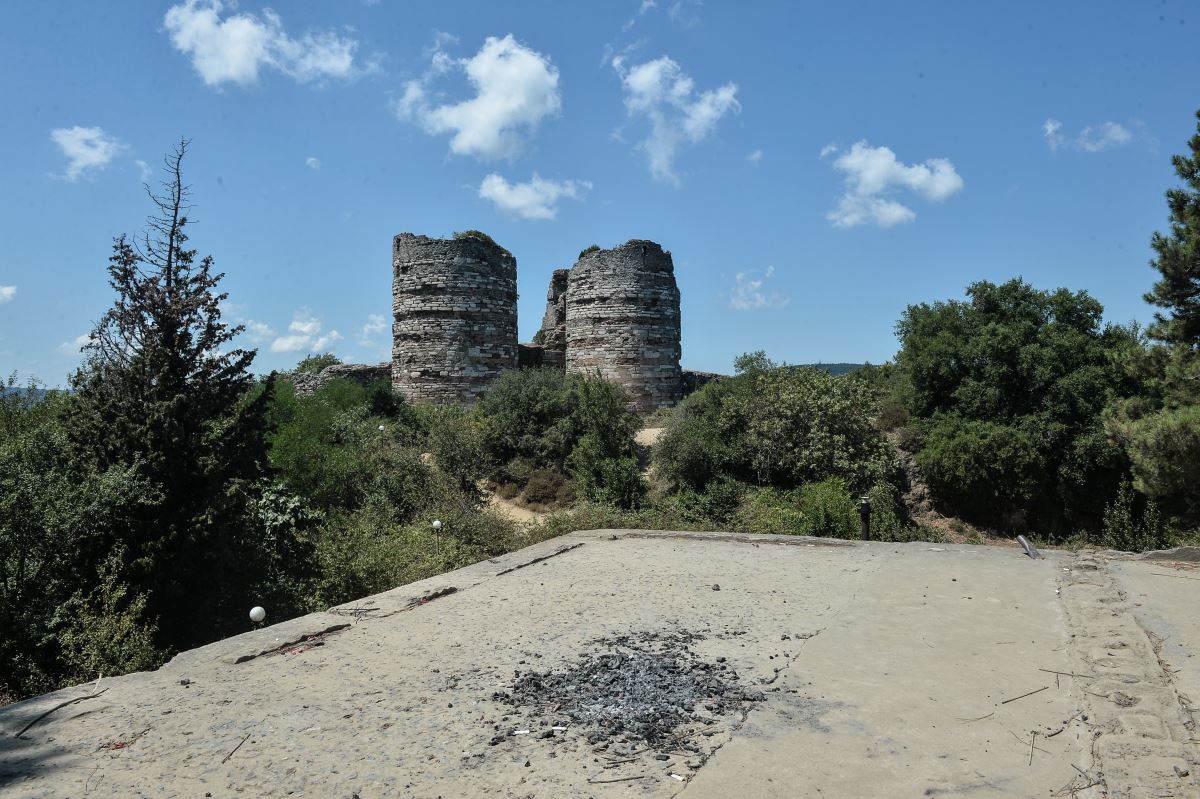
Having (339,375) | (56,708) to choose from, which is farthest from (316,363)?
(56,708)

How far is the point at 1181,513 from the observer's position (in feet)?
46.0

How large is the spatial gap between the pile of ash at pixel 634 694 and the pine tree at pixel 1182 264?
11.4m

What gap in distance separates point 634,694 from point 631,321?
59.1ft

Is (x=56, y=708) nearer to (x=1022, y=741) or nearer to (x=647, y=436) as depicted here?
(x=1022, y=741)

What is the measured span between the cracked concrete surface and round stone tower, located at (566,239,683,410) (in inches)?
606

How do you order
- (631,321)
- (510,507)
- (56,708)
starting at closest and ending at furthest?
(56,708) → (510,507) → (631,321)

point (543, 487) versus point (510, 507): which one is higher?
point (543, 487)

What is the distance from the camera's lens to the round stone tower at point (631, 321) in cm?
2145

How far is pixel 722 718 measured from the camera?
3.49 m

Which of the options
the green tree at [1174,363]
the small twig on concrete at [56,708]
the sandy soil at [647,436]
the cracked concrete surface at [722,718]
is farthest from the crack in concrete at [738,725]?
the sandy soil at [647,436]

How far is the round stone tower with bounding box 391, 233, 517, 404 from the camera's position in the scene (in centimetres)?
2055

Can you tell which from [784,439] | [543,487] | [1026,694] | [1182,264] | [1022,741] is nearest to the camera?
[1022,741]

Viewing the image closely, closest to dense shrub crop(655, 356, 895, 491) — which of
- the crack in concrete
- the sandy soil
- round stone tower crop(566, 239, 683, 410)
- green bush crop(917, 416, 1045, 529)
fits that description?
green bush crop(917, 416, 1045, 529)

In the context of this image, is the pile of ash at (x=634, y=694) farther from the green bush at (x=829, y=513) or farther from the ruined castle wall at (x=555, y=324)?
the ruined castle wall at (x=555, y=324)
